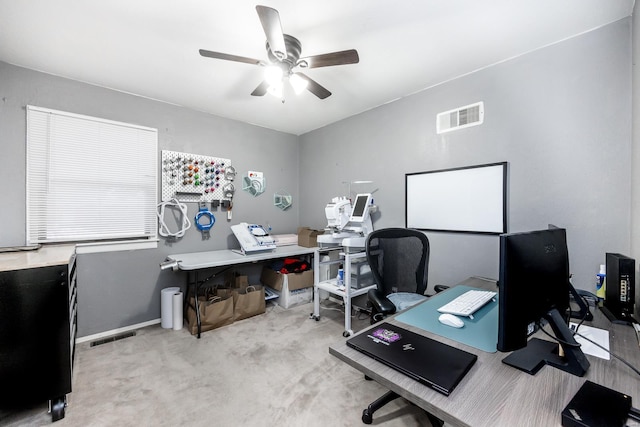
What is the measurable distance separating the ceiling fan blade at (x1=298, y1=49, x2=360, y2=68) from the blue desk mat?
1.67 meters

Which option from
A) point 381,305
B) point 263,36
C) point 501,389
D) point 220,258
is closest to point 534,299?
point 501,389

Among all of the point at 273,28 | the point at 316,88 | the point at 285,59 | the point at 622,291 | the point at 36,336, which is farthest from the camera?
the point at 316,88

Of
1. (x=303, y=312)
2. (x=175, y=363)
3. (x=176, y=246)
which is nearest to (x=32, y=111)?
(x=176, y=246)

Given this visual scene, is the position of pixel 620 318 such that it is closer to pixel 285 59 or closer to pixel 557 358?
pixel 557 358

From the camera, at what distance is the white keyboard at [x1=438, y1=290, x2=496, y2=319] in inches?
53.6

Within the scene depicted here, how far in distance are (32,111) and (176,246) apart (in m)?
1.78

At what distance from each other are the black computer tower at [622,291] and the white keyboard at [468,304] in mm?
552

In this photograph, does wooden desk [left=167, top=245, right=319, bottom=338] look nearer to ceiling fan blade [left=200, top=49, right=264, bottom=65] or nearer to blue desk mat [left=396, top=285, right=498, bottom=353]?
blue desk mat [left=396, top=285, right=498, bottom=353]

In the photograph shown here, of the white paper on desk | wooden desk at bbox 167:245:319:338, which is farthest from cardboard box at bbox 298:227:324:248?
the white paper on desk

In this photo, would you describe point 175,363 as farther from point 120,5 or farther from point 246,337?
point 120,5

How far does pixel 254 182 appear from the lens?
12.5 ft

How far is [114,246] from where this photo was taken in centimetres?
278

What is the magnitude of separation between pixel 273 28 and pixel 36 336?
7.81 ft

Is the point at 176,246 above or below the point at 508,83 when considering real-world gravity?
below
